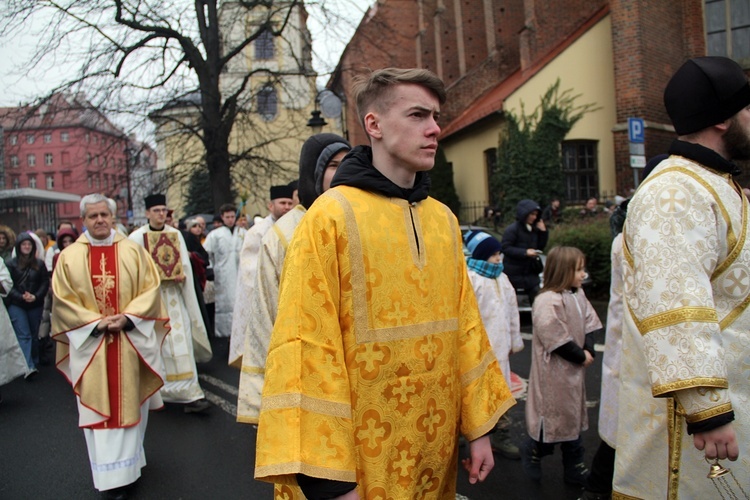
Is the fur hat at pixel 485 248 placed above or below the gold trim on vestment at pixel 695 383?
above

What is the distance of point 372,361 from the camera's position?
2035mm

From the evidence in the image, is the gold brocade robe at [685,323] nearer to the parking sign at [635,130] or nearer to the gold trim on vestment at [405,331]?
the gold trim on vestment at [405,331]

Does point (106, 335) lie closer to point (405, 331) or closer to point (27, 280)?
point (405, 331)

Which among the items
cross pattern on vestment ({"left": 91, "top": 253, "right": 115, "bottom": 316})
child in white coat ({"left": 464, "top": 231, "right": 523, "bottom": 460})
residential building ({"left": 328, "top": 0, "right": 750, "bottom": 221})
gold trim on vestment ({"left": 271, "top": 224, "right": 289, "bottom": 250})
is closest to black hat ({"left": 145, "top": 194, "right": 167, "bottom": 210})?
cross pattern on vestment ({"left": 91, "top": 253, "right": 115, "bottom": 316})

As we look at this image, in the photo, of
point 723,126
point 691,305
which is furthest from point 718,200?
point 691,305

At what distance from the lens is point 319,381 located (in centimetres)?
190

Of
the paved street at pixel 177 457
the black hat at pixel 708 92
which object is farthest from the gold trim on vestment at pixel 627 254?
the paved street at pixel 177 457

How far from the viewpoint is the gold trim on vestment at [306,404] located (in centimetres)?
187

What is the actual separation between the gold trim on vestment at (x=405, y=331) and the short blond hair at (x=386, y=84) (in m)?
0.76

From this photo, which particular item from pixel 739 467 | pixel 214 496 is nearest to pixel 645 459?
pixel 739 467

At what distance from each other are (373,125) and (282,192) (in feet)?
10.8

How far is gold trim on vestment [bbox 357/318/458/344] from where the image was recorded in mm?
2039

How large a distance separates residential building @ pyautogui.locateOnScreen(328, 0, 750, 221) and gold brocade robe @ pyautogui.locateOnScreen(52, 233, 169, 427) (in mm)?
11684

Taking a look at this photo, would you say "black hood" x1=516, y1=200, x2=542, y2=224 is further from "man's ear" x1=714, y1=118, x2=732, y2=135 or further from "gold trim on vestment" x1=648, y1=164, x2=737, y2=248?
"gold trim on vestment" x1=648, y1=164, x2=737, y2=248
